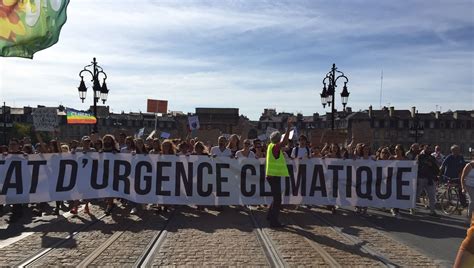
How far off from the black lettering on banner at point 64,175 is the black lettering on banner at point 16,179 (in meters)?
0.90

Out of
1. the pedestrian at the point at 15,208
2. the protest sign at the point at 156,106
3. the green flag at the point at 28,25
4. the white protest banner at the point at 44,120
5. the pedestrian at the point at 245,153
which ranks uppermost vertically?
the green flag at the point at 28,25

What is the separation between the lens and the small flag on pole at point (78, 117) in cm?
2238

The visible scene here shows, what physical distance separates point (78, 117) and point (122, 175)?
38.5ft

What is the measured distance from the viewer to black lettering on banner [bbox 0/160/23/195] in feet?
38.2

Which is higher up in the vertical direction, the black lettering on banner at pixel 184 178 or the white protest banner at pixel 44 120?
the white protest banner at pixel 44 120

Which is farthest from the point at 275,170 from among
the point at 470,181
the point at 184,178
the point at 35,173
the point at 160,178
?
the point at 35,173

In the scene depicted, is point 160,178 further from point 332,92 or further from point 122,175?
point 332,92

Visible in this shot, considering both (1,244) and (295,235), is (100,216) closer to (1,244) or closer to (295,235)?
(1,244)

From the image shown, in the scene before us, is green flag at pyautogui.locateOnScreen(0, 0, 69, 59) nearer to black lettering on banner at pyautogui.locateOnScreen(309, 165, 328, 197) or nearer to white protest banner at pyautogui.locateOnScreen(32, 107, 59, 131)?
white protest banner at pyautogui.locateOnScreen(32, 107, 59, 131)

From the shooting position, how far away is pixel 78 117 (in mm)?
22797

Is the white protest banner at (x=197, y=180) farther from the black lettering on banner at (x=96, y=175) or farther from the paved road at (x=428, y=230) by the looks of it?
the paved road at (x=428, y=230)

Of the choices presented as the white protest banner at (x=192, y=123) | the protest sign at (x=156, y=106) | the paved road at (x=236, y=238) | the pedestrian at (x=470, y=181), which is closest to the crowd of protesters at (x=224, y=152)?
the paved road at (x=236, y=238)

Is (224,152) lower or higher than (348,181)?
higher

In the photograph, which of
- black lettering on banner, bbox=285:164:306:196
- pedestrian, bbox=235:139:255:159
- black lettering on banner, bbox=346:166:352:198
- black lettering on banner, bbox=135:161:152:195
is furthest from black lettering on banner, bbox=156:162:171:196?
black lettering on banner, bbox=346:166:352:198
